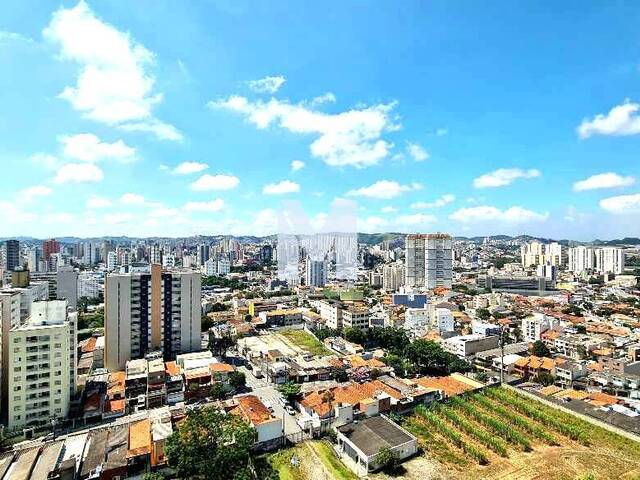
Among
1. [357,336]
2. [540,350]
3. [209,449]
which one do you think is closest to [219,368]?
[209,449]

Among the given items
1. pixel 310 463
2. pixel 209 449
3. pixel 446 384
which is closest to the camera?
pixel 209 449

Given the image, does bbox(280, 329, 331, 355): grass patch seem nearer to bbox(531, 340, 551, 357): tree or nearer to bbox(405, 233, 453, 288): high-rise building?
bbox(531, 340, 551, 357): tree

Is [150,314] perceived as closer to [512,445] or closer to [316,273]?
[512,445]

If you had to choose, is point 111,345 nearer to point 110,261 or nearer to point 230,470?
point 230,470

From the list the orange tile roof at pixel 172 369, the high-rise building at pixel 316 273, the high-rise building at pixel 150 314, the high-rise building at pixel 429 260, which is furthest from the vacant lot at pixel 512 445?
the high-rise building at pixel 316 273

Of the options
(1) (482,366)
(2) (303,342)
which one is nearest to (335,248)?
(2) (303,342)
